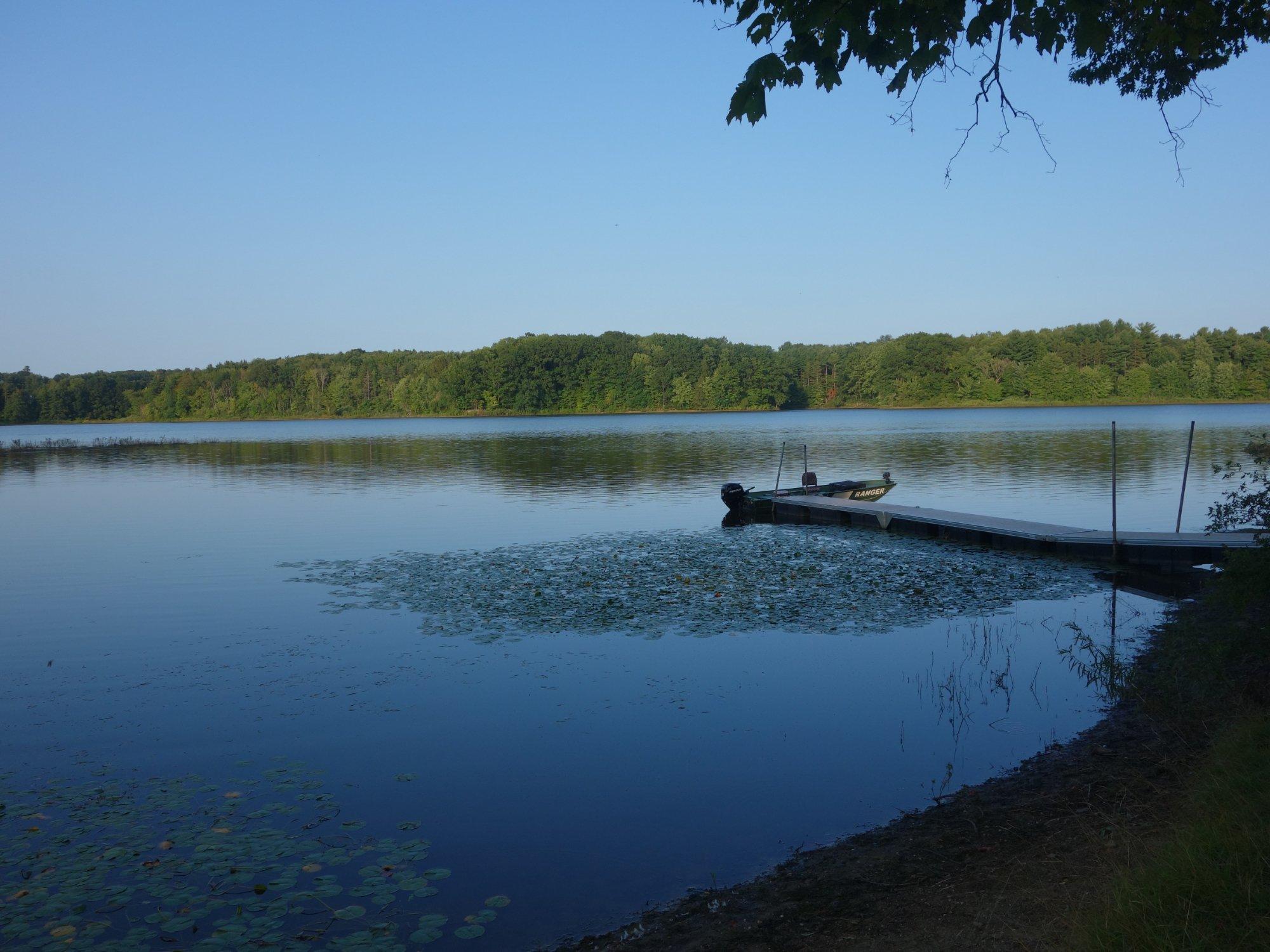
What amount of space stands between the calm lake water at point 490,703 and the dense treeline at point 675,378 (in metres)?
117

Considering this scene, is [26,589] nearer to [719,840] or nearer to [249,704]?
[249,704]

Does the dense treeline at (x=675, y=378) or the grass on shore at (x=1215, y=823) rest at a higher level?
the dense treeline at (x=675, y=378)

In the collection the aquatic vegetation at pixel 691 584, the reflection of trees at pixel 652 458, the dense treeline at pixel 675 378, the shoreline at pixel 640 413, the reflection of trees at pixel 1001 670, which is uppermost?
the dense treeline at pixel 675 378

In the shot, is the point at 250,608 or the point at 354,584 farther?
the point at 354,584

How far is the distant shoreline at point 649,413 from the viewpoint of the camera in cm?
12756

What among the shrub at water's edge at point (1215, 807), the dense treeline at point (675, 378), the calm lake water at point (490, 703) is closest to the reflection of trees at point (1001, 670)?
the calm lake water at point (490, 703)

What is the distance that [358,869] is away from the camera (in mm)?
6199

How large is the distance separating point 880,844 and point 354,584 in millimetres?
12732

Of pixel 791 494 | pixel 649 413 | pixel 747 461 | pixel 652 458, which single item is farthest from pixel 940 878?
pixel 649 413

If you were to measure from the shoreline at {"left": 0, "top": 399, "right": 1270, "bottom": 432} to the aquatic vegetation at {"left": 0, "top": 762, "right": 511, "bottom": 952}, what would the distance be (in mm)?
130529

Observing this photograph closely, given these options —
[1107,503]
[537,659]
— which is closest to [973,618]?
[537,659]

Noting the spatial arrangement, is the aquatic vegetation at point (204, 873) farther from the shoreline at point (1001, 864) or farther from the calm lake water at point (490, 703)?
the shoreline at point (1001, 864)

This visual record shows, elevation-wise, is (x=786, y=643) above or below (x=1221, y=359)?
below

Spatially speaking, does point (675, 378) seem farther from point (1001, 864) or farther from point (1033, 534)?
point (1001, 864)
